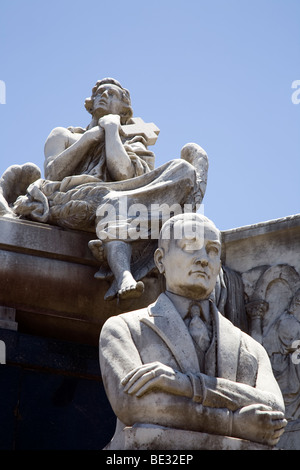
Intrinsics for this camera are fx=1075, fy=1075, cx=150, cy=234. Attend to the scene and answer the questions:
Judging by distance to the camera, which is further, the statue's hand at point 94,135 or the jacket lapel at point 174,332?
the statue's hand at point 94,135

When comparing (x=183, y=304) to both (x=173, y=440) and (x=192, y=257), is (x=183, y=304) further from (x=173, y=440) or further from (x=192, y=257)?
(x=173, y=440)

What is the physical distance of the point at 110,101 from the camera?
11.3 m

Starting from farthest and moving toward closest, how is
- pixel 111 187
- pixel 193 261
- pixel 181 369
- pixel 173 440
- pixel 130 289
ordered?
pixel 111 187 < pixel 130 289 < pixel 193 261 < pixel 181 369 < pixel 173 440

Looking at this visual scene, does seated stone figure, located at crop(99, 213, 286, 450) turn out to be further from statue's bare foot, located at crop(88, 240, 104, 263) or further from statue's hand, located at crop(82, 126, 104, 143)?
statue's hand, located at crop(82, 126, 104, 143)

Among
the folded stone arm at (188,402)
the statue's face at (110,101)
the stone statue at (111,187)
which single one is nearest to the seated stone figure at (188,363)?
the folded stone arm at (188,402)

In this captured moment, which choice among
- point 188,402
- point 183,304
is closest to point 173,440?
point 188,402

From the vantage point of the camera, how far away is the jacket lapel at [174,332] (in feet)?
24.0

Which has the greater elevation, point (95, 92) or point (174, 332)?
point (95, 92)

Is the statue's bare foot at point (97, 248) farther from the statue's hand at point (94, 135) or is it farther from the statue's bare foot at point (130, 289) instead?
the statue's hand at point (94, 135)

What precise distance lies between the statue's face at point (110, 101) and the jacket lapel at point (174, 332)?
407cm

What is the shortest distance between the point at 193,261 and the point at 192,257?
3 cm

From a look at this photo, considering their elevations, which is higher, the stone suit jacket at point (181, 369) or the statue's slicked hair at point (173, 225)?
the statue's slicked hair at point (173, 225)

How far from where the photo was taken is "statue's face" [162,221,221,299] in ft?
25.5

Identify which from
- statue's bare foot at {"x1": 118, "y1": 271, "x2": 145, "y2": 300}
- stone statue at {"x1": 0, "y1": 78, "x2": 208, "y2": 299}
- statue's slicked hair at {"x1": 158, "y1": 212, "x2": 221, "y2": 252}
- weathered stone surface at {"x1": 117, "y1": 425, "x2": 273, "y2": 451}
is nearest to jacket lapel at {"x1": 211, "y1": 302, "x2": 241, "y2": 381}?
weathered stone surface at {"x1": 117, "y1": 425, "x2": 273, "y2": 451}
